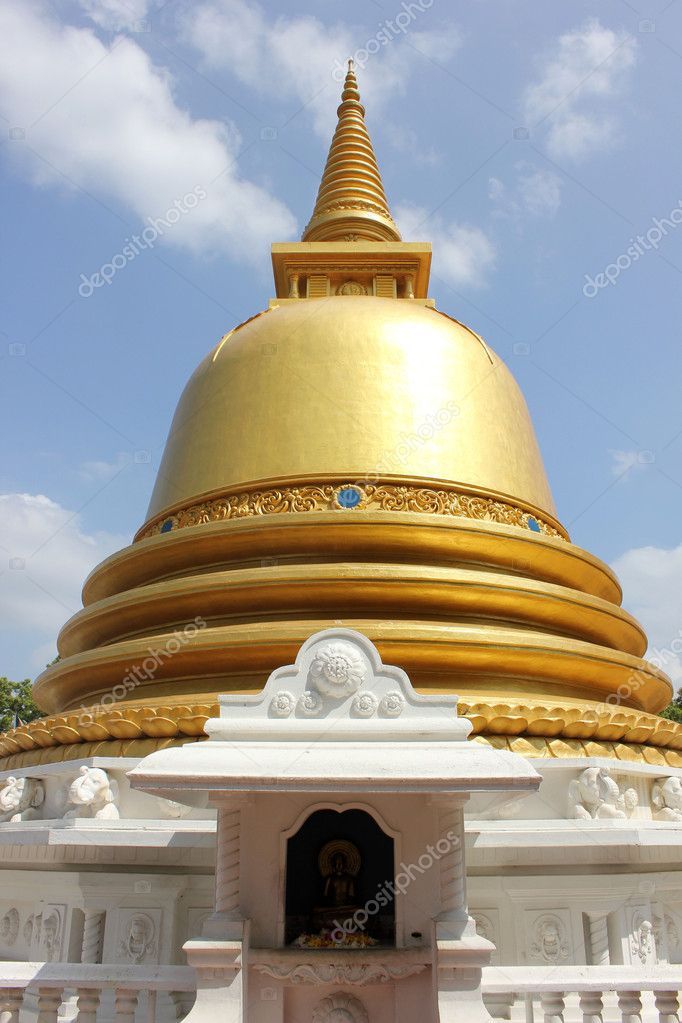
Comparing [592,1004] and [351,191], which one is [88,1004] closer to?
[592,1004]

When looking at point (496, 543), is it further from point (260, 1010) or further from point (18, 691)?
point (18, 691)

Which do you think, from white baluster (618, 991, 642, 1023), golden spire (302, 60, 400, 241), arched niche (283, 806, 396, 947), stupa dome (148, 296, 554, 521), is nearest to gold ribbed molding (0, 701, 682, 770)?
arched niche (283, 806, 396, 947)

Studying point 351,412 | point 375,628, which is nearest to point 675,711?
point 351,412

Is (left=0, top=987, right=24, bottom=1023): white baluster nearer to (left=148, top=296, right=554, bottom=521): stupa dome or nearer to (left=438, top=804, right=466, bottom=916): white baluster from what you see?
(left=438, top=804, right=466, bottom=916): white baluster

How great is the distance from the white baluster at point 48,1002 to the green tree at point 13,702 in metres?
29.2

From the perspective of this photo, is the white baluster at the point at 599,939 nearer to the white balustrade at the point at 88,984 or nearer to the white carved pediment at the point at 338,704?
the white carved pediment at the point at 338,704

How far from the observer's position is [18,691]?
108ft

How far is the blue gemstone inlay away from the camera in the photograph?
9773 mm

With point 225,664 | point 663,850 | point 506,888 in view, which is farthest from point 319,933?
point 225,664

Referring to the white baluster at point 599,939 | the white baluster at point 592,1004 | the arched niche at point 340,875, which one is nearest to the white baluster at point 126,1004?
the arched niche at point 340,875

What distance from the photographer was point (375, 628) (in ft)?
26.5

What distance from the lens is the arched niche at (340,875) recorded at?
550 centimetres

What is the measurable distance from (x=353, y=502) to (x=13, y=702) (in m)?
27.2

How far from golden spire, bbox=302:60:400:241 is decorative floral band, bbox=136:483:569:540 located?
7794 millimetres
